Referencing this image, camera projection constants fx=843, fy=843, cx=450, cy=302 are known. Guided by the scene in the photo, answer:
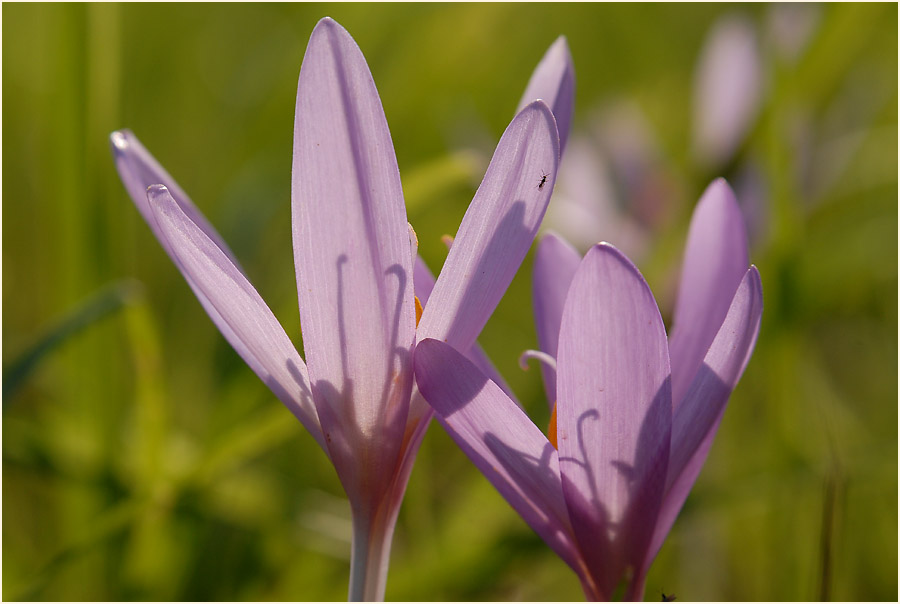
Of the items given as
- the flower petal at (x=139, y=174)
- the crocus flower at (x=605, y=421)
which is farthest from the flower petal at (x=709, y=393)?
the flower petal at (x=139, y=174)

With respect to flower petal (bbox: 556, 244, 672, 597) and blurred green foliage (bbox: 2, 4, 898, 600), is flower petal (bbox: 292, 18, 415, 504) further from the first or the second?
blurred green foliage (bbox: 2, 4, 898, 600)

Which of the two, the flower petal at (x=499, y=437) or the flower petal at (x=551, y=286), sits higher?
the flower petal at (x=551, y=286)

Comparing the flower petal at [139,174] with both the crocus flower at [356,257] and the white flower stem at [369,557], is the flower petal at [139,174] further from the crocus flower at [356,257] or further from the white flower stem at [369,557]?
the white flower stem at [369,557]

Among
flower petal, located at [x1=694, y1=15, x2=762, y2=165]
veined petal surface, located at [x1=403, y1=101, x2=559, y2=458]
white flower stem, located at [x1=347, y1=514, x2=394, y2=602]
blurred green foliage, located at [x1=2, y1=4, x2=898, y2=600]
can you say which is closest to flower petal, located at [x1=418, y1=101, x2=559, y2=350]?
veined petal surface, located at [x1=403, y1=101, x2=559, y2=458]

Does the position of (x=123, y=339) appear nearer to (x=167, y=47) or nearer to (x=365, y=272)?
(x=365, y=272)

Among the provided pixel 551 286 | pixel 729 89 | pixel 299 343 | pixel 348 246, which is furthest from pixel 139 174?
pixel 729 89

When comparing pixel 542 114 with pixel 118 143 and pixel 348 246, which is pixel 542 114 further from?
pixel 118 143
